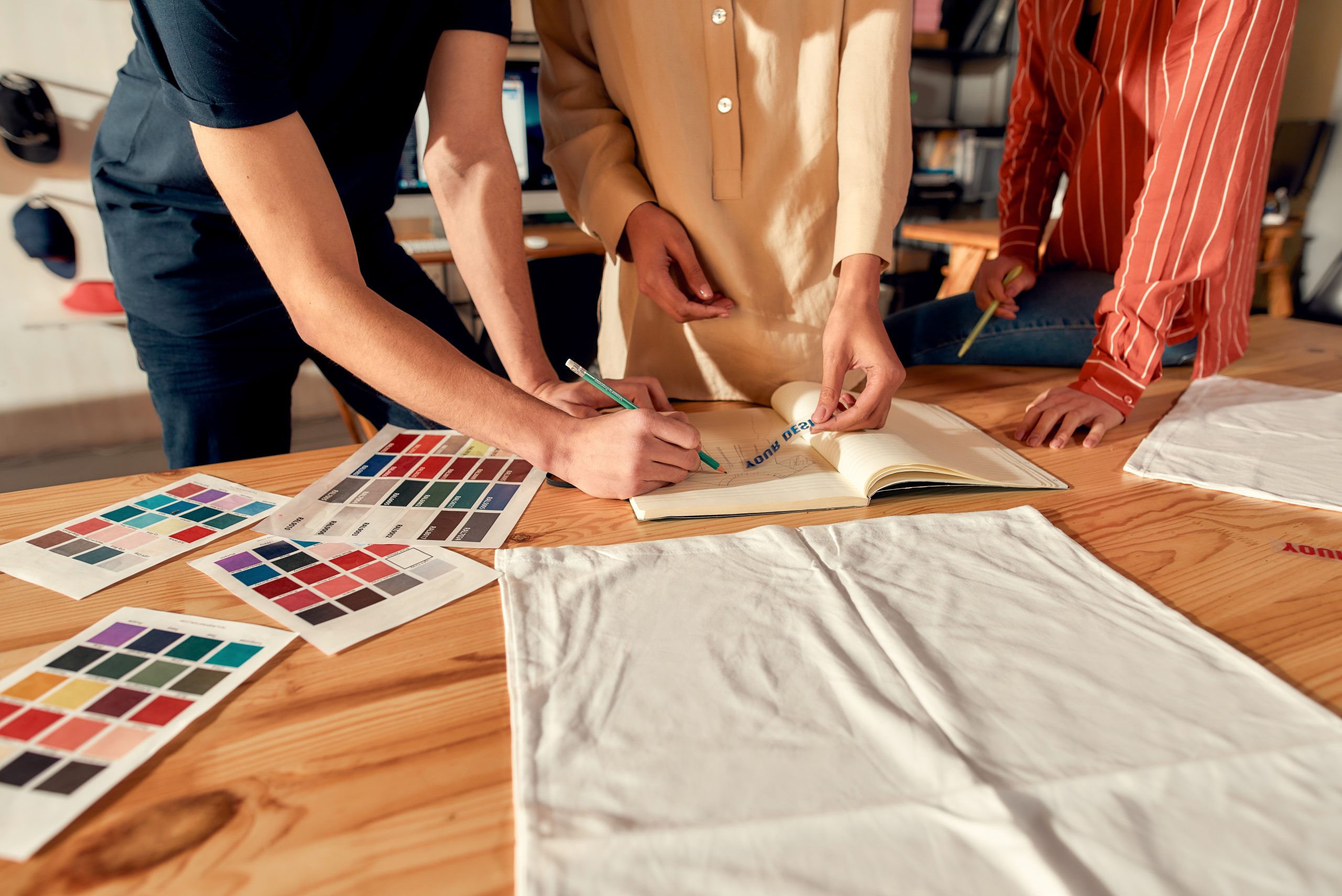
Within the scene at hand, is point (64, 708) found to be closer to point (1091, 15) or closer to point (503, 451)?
point (503, 451)

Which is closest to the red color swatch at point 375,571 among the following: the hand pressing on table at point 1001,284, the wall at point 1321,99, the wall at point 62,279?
the hand pressing on table at point 1001,284

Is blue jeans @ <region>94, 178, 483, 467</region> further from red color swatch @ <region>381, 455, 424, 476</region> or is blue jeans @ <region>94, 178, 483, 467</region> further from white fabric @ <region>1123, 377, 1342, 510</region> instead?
white fabric @ <region>1123, 377, 1342, 510</region>

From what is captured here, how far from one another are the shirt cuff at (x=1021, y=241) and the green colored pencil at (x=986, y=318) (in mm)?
61

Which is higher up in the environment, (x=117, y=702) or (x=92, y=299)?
(x=117, y=702)

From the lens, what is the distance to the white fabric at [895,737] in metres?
0.41

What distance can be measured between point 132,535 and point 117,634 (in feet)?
0.69

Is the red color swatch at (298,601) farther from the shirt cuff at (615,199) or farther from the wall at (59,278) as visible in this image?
the wall at (59,278)

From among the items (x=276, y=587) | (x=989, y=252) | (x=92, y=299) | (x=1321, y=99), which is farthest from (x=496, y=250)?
(x=1321, y=99)

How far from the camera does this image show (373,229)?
49.4 inches

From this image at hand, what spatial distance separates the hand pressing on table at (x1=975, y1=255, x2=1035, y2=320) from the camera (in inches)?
58.6

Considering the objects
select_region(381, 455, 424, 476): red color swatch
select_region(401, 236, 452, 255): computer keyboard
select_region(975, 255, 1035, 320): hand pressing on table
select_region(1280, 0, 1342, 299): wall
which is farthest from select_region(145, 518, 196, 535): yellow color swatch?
select_region(1280, 0, 1342, 299): wall

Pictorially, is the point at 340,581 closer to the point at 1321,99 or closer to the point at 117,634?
the point at 117,634

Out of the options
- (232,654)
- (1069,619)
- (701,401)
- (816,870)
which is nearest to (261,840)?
(232,654)

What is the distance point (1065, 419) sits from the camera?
1032 mm
